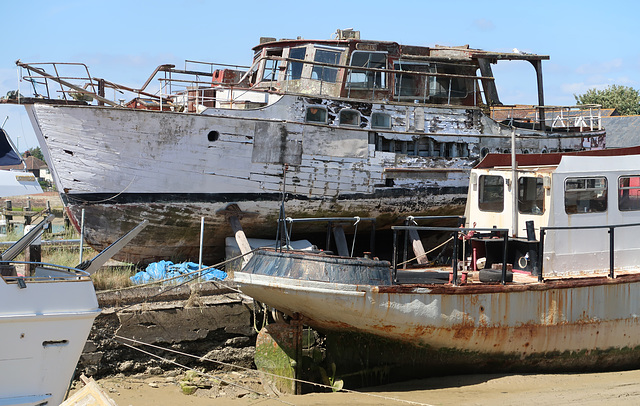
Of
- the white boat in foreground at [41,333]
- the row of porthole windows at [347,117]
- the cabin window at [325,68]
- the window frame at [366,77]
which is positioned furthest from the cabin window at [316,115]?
the white boat in foreground at [41,333]

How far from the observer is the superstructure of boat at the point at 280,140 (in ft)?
42.9

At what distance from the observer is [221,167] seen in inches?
534

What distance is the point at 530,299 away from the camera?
9.91 meters

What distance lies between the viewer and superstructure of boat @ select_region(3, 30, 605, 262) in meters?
13.1

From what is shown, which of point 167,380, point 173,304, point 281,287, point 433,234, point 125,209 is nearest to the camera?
point 281,287

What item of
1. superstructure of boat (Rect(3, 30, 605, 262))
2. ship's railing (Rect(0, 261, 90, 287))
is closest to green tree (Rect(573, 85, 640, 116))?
superstructure of boat (Rect(3, 30, 605, 262))

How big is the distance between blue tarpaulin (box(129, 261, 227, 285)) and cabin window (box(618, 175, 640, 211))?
6817 mm

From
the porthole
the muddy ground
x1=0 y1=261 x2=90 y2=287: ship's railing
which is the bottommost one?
the muddy ground

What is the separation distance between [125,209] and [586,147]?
11.2 meters

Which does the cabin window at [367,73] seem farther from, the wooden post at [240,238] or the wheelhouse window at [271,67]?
the wooden post at [240,238]

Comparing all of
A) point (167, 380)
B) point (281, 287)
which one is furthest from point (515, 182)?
point (167, 380)

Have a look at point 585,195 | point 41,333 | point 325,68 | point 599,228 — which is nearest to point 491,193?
point 585,195

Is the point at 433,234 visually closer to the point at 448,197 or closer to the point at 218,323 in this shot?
the point at 448,197

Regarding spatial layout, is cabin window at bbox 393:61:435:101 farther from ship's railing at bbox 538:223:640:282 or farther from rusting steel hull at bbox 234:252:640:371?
rusting steel hull at bbox 234:252:640:371
